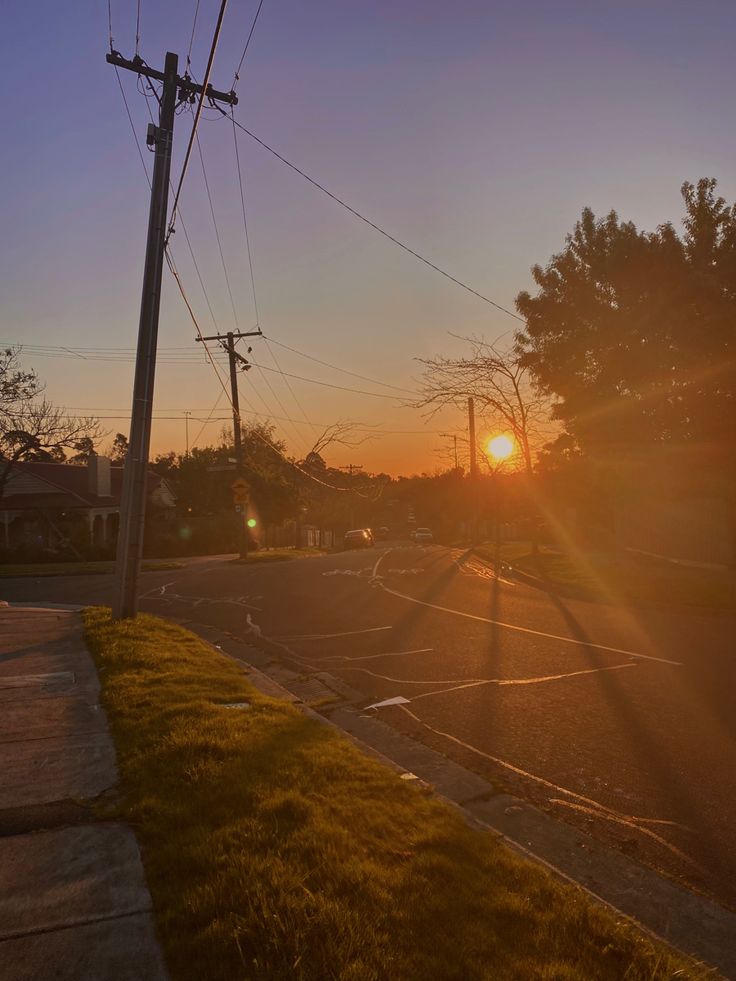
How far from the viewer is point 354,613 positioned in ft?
53.6

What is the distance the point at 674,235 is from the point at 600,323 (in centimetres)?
287

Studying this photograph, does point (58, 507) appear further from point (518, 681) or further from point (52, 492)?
point (518, 681)

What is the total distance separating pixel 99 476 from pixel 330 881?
1888 inches

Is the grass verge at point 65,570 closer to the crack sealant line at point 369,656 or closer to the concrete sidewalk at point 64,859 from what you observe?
the crack sealant line at point 369,656

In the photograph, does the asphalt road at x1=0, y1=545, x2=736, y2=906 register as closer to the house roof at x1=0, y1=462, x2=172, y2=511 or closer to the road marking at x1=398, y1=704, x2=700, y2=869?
the road marking at x1=398, y1=704, x2=700, y2=869

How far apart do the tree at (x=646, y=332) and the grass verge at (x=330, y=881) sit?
1625 centimetres

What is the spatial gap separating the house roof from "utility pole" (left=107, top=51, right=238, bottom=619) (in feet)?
99.0

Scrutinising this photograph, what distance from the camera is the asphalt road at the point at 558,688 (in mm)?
5652

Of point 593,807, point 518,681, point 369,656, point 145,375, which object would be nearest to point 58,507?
point 145,375

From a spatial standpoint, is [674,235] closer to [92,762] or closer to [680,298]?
[680,298]

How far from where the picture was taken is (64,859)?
447 cm

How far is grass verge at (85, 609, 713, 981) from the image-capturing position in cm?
329

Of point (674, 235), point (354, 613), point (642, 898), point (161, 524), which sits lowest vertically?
point (642, 898)

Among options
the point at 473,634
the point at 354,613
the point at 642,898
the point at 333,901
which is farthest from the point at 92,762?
the point at 354,613
